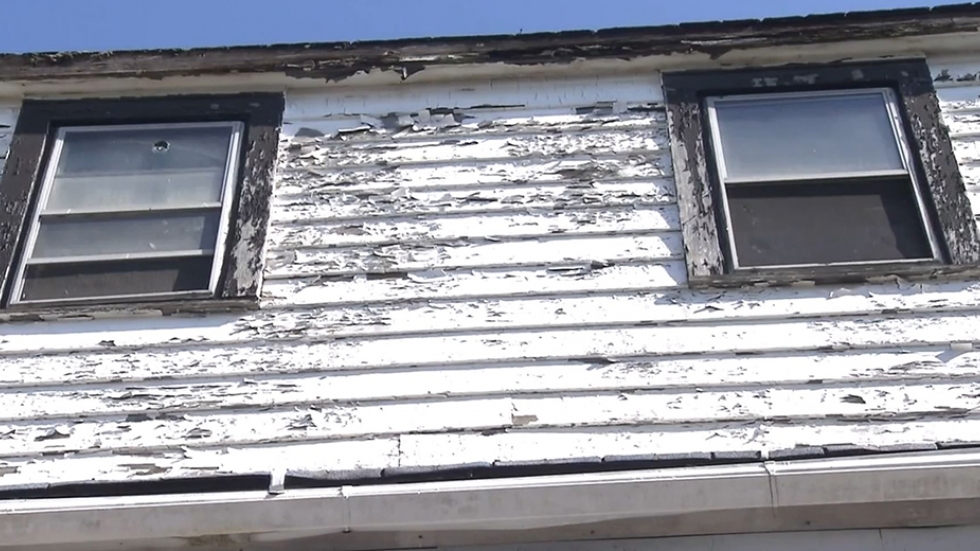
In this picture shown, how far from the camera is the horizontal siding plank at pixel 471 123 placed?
543 cm

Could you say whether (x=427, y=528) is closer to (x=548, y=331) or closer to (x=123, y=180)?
(x=548, y=331)

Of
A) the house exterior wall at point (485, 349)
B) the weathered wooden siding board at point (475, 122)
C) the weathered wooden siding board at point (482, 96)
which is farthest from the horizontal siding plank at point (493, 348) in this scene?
the weathered wooden siding board at point (482, 96)

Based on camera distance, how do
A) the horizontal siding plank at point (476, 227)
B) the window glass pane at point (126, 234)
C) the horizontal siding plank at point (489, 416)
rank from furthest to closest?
the window glass pane at point (126, 234)
the horizontal siding plank at point (476, 227)
the horizontal siding plank at point (489, 416)

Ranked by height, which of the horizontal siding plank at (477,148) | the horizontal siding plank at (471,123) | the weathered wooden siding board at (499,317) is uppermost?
the horizontal siding plank at (471,123)

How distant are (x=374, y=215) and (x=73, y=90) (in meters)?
1.95

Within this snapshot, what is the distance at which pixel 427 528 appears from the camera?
3703 millimetres

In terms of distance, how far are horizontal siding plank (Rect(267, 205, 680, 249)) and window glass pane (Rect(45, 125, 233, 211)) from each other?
0.61 m

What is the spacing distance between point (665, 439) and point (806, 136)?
2.08m

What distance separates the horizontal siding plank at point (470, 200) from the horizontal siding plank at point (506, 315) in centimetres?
58

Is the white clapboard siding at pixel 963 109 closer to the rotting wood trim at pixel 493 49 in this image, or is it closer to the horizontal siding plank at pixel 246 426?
the rotting wood trim at pixel 493 49

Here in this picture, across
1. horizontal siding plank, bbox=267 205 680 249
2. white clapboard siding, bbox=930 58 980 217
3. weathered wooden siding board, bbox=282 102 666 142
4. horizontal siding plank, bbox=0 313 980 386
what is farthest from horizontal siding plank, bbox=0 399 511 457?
white clapboard siding, bbox=930 58 980 217

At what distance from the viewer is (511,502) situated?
3.68 meters

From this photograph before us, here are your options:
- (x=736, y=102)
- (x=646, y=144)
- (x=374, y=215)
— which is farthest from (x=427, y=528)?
(x=736, y=102)

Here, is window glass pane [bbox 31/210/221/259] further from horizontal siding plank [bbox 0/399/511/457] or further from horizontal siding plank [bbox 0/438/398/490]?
horizontal siding plank [bbox 0/438/398/490]
